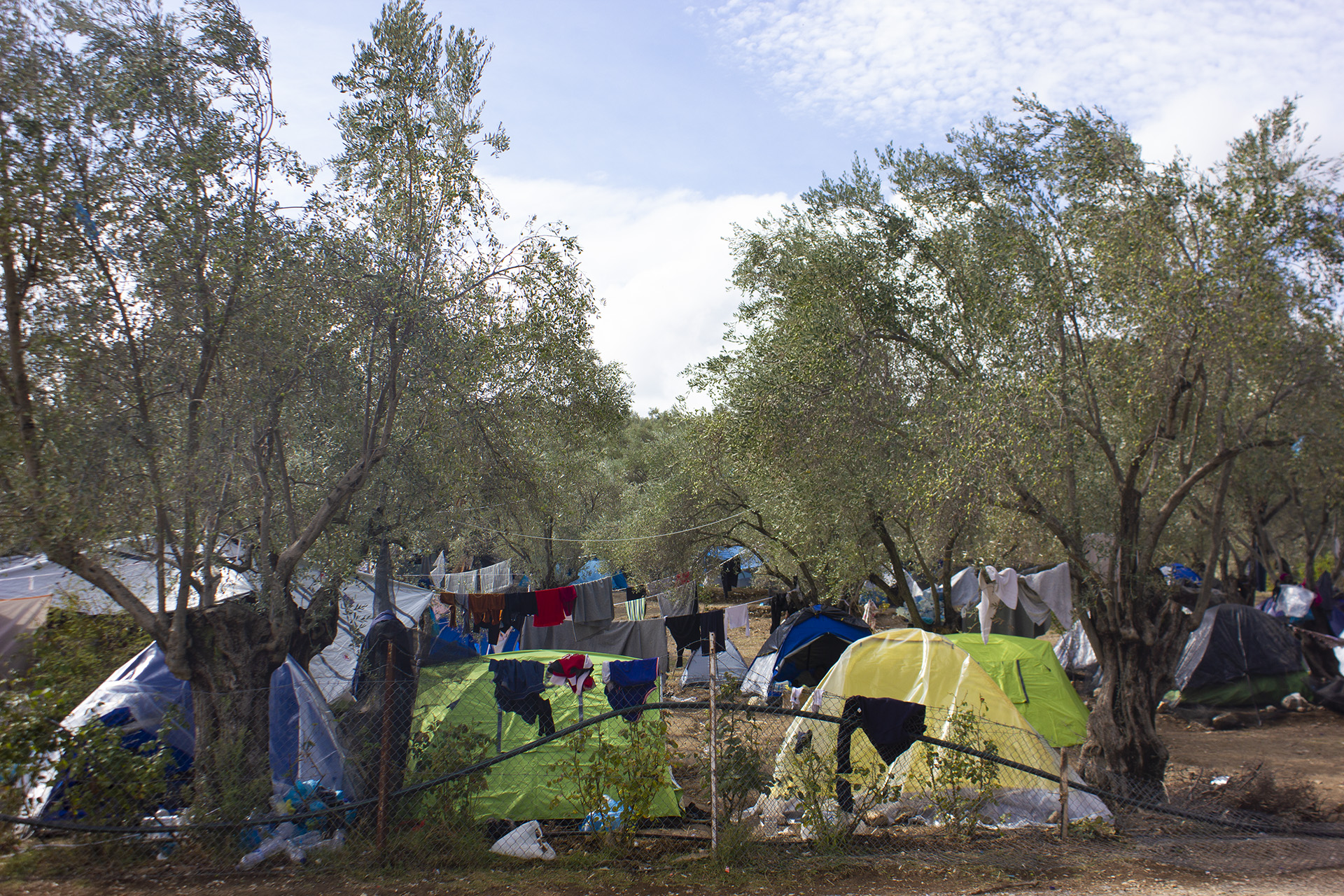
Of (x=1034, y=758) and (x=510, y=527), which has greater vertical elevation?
(x=510, y=527)

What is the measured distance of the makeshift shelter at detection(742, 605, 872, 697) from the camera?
1389cm

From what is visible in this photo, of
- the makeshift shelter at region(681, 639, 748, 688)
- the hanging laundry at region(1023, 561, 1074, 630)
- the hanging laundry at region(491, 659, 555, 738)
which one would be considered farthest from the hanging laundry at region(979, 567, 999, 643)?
the makeshift shelter at region(681, 639, 748, 688)

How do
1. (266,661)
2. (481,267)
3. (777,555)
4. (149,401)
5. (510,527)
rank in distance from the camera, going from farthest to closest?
(777,555), (510,527), (481,267), (266,661), (149,401)

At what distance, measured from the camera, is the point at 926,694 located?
9055 millimetres

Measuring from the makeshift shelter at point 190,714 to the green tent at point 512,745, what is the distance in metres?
0.98

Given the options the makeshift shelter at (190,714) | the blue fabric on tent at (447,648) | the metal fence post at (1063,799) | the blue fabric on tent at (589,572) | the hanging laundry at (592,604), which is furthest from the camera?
the blue fabric on tent at (589,572)

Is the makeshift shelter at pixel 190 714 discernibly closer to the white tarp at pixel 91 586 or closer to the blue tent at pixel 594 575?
the white tarp at pixel 91 586

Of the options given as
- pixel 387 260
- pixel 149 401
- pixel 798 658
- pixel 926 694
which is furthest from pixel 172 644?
pixel 798 658

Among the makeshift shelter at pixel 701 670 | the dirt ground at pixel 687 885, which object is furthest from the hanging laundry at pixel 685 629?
the dirt ground at pixel 687 885

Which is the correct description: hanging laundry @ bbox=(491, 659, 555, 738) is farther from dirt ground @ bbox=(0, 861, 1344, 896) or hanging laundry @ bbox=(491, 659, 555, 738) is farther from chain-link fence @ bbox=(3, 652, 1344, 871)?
dirt ground @ bbox=(0, 861, 1344, 896)

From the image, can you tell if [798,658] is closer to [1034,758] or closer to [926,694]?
[926,694]

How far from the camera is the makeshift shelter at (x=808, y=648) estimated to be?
13891 millimetres

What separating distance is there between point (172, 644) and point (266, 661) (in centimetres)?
69

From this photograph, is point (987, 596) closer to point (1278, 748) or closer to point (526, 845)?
point (1278, 748)
